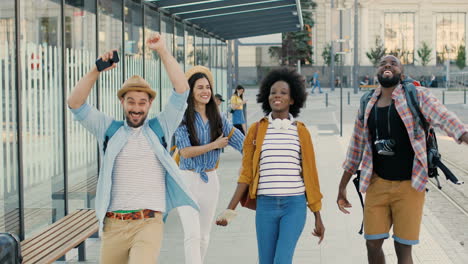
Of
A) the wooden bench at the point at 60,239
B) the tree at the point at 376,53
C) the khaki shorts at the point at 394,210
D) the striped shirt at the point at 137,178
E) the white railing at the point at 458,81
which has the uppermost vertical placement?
the tree at the point at 376,53

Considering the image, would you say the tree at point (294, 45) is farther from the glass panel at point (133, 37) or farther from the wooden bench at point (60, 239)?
the wooden bench at point (60, 239)

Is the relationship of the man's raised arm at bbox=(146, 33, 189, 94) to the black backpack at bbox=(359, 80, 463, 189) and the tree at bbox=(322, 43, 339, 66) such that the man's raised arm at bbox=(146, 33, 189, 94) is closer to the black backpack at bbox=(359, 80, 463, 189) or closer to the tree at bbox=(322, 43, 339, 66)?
the black backpack at bbox=(359, 80, 463, 189)

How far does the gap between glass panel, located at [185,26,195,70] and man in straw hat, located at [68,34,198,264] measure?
415 inches

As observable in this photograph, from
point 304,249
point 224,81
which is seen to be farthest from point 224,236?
point 224,81

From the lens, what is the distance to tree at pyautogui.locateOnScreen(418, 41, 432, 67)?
86688mm

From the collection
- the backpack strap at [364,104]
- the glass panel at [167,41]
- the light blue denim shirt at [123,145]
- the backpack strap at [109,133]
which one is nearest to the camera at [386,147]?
the backpack strap at [364,104]

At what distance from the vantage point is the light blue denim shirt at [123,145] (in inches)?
189

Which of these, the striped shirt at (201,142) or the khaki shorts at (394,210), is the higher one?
the striped shirt at (201,142)

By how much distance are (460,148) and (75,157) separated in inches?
515

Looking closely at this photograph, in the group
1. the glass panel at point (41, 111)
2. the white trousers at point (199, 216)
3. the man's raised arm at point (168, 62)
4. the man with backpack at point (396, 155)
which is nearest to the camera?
the man's raised arm at point (168, 62)

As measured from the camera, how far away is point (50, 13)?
24.6 feet

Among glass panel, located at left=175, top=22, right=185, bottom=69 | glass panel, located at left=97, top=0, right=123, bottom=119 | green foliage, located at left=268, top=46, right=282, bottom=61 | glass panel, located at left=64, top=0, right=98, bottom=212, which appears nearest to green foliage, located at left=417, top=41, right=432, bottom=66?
green foliage, located at left=268, top=46, right=282, bottom=61

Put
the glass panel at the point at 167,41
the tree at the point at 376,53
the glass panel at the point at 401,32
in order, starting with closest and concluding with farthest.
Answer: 1. the glass panel at the point at 167,41
2. the tree at the point at 376,53
3. the glass panel at the point at 401,32

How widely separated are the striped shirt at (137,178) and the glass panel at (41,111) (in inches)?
79.6
